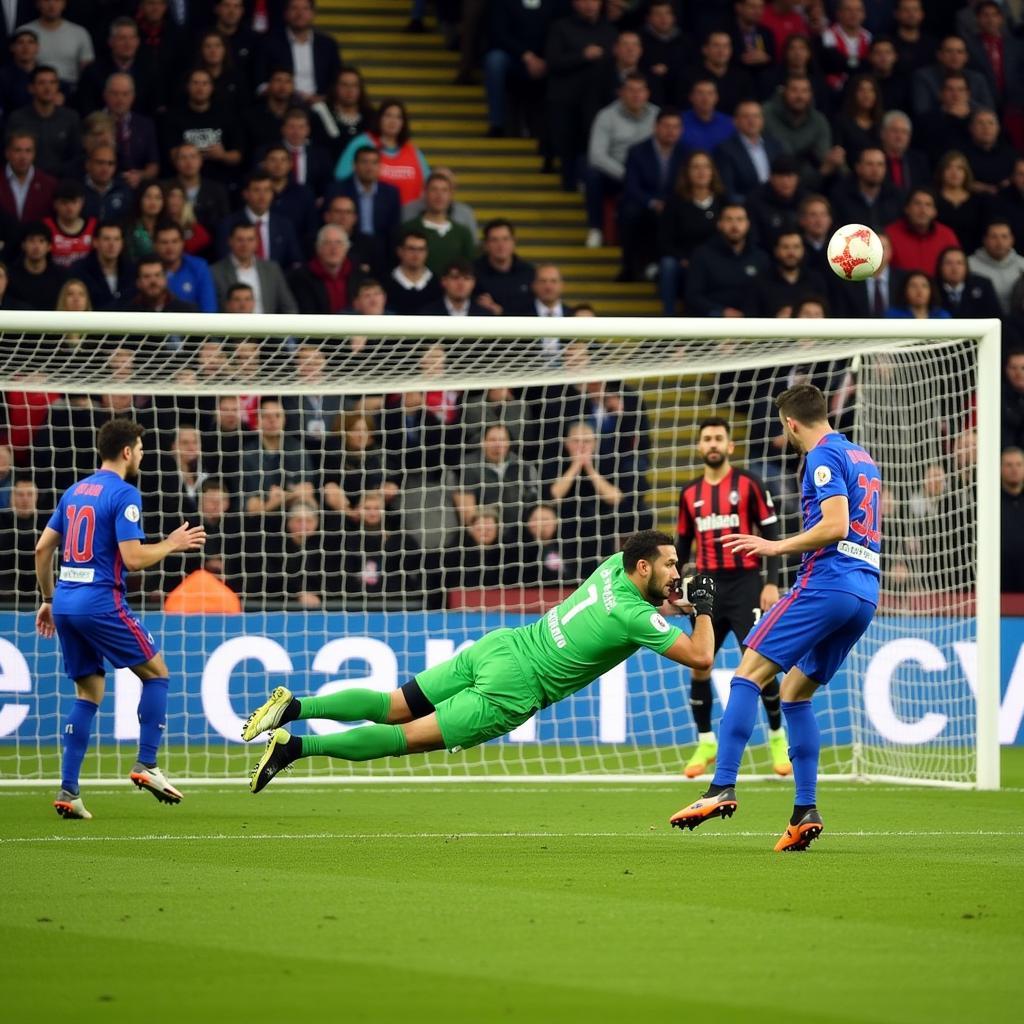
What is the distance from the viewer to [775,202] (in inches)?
667

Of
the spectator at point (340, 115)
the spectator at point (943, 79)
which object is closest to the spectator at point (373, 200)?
the spectator at point (340, 115)

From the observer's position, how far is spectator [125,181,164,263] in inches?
577

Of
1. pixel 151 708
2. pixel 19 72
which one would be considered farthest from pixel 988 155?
pixel 151 708

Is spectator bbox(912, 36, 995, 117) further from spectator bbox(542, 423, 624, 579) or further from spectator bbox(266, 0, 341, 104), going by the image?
spectator bbox(542, 423, 624, 579)

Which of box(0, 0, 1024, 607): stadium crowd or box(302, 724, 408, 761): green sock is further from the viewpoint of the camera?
box(0, 0, 1024, 607): stadium crowd

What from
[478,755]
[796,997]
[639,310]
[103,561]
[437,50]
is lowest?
[478,755]

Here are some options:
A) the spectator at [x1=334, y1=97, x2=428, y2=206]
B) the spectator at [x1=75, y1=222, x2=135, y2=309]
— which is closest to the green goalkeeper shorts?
the spectator at [x1=75, y1=222, x2=135, y2=309]

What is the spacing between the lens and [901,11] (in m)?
19.5

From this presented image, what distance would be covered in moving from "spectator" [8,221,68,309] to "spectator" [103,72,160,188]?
1.72m

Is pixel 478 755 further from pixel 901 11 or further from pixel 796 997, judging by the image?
pixel 901 11

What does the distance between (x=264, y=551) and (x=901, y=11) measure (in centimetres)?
1005

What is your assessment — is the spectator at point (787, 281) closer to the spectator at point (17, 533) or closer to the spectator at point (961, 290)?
the spectator at point (961, 290)

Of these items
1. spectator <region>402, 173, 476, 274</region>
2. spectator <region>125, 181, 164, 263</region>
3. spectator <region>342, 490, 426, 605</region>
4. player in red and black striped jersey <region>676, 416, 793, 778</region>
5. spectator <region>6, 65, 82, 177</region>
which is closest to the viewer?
player in red and black striped jersey <region>676, 416, 793, 778</region>

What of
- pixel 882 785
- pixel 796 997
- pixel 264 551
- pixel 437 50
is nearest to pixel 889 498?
pixel 882 785
